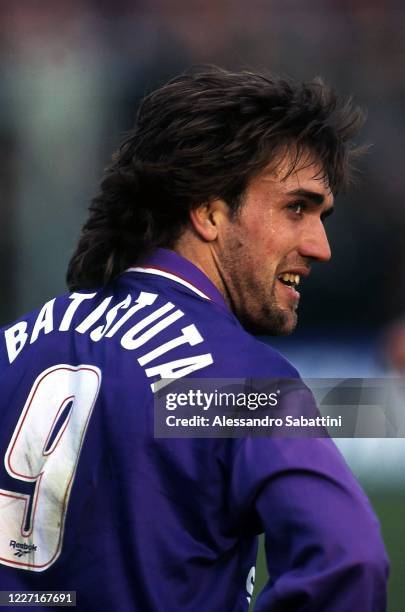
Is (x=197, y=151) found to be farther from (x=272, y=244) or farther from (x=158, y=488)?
(x=158, y=488)

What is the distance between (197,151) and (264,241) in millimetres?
240

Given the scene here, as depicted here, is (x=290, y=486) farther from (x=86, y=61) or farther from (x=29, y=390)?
(x=86, y=61)

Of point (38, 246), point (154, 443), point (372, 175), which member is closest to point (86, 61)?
point (38, 246)

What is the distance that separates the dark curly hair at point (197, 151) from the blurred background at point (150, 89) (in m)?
4.46

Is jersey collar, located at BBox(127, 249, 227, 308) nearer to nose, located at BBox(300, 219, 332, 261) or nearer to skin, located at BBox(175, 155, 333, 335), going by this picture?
skin, located at BBox(175, 155, 333, 335)

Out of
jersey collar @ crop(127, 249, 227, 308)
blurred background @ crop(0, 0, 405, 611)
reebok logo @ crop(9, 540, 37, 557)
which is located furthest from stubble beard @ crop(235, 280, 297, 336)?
blurred background @ crop(0, 0, 405, 611)

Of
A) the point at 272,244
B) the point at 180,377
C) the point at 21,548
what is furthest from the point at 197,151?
the point at 21,548

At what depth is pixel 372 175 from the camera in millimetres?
7008

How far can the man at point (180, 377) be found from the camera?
162 centimetres

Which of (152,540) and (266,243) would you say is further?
(266,243)

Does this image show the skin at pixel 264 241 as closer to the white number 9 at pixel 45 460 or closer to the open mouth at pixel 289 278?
the open mouth at pixel 289 278

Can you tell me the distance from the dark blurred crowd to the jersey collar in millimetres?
4875

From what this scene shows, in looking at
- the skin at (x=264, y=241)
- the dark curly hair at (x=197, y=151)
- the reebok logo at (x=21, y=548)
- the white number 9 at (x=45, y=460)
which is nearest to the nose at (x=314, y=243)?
the skin at (x=264, y=241)

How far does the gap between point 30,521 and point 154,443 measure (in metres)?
0.27
